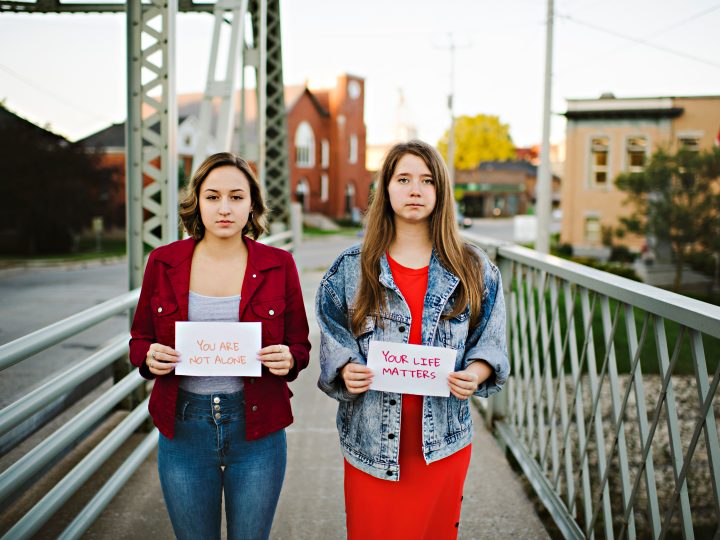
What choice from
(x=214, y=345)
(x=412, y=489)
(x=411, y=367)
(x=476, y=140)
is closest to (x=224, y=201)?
(x=214, y=345)

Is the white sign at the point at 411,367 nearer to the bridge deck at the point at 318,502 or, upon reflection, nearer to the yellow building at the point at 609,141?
the bridge deck at the point at 318,502

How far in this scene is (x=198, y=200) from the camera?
2238 mm

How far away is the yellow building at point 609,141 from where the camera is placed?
27.3m

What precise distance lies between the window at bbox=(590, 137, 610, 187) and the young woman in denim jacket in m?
28.8

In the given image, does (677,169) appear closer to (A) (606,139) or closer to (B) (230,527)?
(A) (606,139)

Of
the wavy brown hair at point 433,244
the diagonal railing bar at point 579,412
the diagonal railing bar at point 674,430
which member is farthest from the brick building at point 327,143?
the diagonal railing bar at point 674,430

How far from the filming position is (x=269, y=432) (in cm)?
217

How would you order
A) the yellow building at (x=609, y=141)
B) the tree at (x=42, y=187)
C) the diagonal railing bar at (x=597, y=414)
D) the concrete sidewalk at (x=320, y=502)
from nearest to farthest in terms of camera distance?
1. the diagonal railing bar at (x=597, y=414)
2. the concrete sidewalk at (x=320, y=502)
3. the yellow building at (x=609, y=141)
4. the tree at (x=42, y=187)

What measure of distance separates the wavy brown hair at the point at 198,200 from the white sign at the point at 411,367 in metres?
0.67

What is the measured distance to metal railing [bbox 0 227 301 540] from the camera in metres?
2.16

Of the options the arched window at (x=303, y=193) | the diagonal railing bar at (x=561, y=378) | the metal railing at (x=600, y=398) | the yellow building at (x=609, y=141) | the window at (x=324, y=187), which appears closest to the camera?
the metal railing at (x=600, y=398)

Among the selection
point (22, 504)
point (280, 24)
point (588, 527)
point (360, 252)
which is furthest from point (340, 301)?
point (280, 24)

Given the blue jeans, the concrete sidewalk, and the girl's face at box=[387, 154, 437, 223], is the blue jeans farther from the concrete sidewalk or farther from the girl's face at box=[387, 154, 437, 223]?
the concrete sidewalk

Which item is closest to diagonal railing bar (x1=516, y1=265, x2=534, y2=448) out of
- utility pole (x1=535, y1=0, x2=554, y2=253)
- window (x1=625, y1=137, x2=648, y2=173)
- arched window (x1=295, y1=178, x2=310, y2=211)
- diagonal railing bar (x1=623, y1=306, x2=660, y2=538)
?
diagonal railing bar (x1=623, y1=306, x2=660, y2=538)
